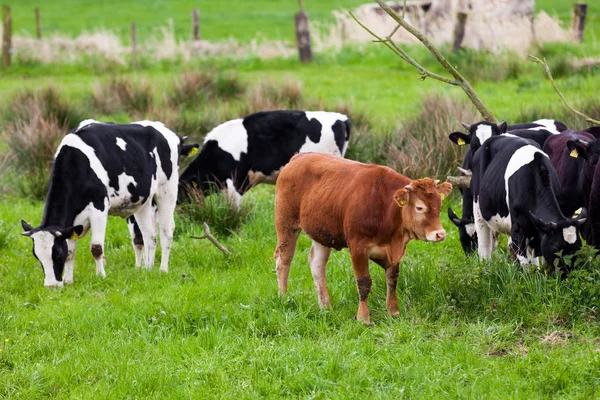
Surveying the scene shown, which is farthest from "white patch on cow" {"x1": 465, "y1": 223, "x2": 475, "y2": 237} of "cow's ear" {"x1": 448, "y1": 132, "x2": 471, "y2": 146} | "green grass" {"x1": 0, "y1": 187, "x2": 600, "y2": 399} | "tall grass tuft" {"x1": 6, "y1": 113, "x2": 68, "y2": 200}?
"tall grass tuft" {"x1": 6, "y1": 113, "x2": 68, "y2": 200}

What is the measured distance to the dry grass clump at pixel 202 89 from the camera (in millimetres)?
19047

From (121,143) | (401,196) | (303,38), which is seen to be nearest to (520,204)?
(401,196)

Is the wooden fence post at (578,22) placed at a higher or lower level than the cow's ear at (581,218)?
lower

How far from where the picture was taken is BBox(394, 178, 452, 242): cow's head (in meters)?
6.79

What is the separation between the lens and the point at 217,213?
1114 cm

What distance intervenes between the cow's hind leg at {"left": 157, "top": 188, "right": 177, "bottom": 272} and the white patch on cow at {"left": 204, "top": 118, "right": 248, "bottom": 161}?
5.40 feet

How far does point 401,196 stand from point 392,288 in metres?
0.99

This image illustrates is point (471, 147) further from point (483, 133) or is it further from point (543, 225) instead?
point (543, 225)

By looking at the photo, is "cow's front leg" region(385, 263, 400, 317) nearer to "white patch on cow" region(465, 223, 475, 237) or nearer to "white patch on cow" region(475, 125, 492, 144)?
"white patch on cow" region(465, 223, 475, 237)

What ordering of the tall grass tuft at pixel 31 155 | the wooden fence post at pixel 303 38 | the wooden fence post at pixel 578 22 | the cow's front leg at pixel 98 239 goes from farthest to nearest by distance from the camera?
1. the wooden fence post at pixel 303 38
2. the wooden fence post at pixel 578 22
3. the tall grass tuft at pixel 31 155
4. the cow's front leg at pixel 98 239

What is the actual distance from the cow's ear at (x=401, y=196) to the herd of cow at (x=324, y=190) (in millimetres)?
18

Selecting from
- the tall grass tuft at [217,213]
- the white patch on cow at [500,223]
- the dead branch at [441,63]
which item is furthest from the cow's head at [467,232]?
the tall grass tuft at [217,213]

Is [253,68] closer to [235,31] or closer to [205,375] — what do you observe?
[235,31]

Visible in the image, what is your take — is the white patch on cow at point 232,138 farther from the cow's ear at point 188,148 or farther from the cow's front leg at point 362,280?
the cow's front leg at point 362,280
